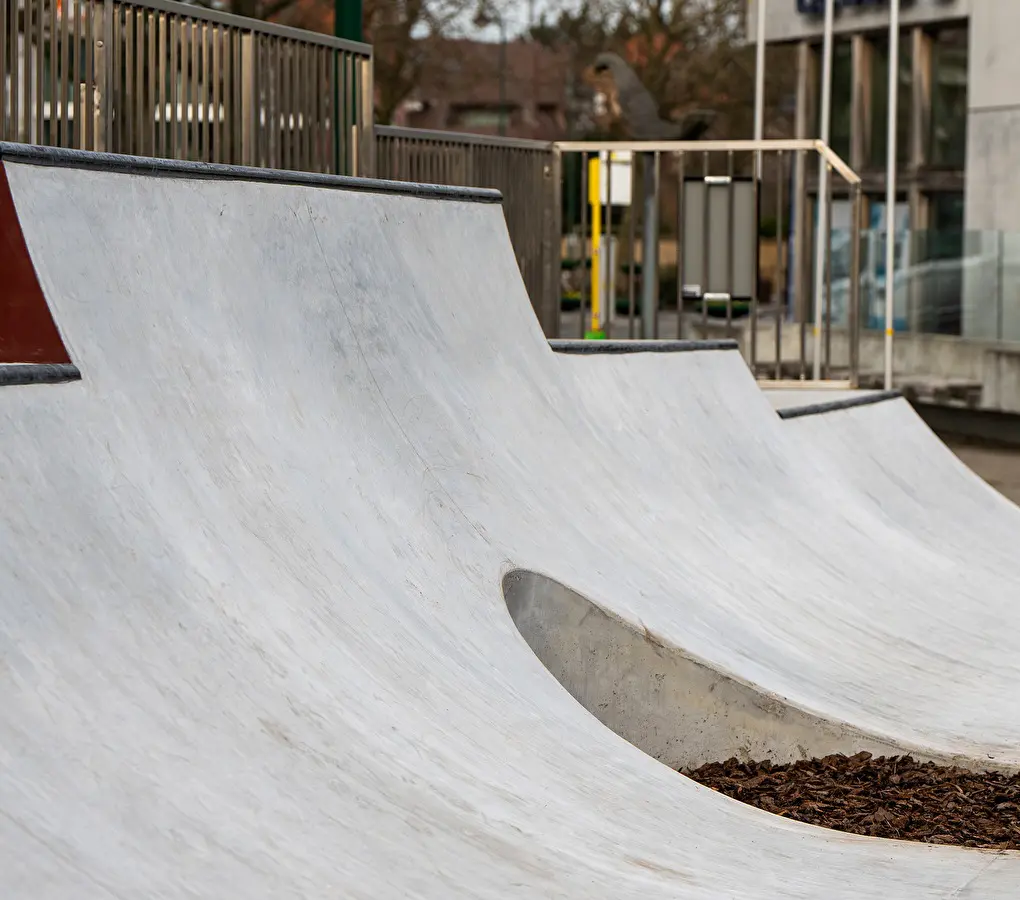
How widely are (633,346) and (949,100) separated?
2122 cm

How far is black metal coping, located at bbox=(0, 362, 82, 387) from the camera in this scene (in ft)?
12.4

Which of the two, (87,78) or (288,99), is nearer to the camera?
(87,78)

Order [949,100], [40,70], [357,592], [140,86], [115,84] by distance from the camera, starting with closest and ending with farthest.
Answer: [357,592] → [40,70] → [115,84] → [140,86] → [949,100]

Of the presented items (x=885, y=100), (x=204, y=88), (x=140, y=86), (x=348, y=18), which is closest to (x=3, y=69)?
(x=140, y=86)

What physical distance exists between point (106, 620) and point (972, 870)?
230 cm

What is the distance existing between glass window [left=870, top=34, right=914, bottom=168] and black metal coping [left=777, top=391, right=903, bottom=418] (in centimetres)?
1842

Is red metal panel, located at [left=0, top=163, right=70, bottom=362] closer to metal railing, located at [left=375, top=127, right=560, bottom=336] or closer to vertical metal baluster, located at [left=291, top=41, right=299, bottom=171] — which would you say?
vertical metal baluster, located at [left=291, top=41, right=299, bottom=171]

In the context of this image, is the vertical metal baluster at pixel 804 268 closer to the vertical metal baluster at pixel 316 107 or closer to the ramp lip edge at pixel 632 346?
the ramp lip edge at pixel 632 346

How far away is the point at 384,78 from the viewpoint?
1556 inches

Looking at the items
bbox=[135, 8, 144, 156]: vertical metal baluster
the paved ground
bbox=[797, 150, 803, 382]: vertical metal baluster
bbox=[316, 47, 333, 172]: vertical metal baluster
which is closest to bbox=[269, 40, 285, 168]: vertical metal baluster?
bbox=[316, 47, 333, 172]: vertical metal baluster

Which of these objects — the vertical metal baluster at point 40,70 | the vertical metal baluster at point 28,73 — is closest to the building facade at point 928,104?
the vertical metal baluster at point 40,70

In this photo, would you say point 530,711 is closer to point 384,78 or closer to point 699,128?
point 699,128

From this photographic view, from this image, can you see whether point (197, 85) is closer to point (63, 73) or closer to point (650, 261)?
point (63, 73)

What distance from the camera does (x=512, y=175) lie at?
10.4m
